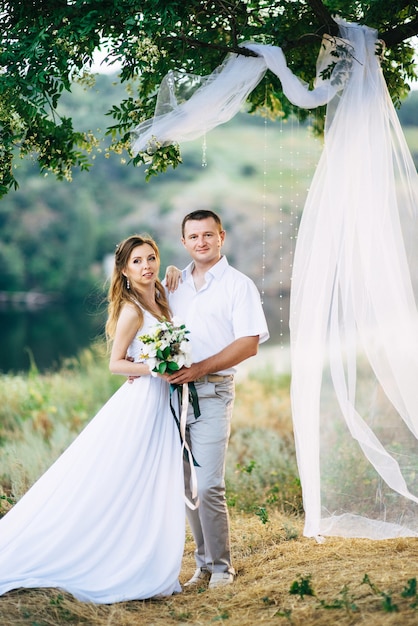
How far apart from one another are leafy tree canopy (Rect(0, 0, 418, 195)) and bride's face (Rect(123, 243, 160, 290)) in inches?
21.7

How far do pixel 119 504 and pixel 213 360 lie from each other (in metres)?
0.83

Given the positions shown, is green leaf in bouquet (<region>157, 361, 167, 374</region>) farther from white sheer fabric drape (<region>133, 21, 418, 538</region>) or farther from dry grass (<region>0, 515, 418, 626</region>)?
dry grass (<region>0, 515, 418, 626</region>)

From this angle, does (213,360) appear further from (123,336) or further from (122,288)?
(122,288)

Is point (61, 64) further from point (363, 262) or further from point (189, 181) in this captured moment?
point (189, 181)

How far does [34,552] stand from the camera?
3.68 m

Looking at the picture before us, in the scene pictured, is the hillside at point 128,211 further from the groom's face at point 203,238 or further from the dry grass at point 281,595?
the groom's face at point 203,238

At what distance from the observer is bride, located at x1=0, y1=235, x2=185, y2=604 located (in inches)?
143

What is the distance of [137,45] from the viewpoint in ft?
12.9

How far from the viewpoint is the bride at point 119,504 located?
11.9ft

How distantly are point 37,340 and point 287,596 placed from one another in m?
17.4

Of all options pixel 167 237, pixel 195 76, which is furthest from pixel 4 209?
pixel 195 76

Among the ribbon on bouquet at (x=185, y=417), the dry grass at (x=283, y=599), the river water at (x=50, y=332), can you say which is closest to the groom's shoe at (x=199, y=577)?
the dry grass at (x=283, y=599)

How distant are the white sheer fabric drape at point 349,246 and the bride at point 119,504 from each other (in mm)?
774

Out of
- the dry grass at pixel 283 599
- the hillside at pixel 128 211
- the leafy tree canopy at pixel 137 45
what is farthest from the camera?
the hillside at pixel 128 211
